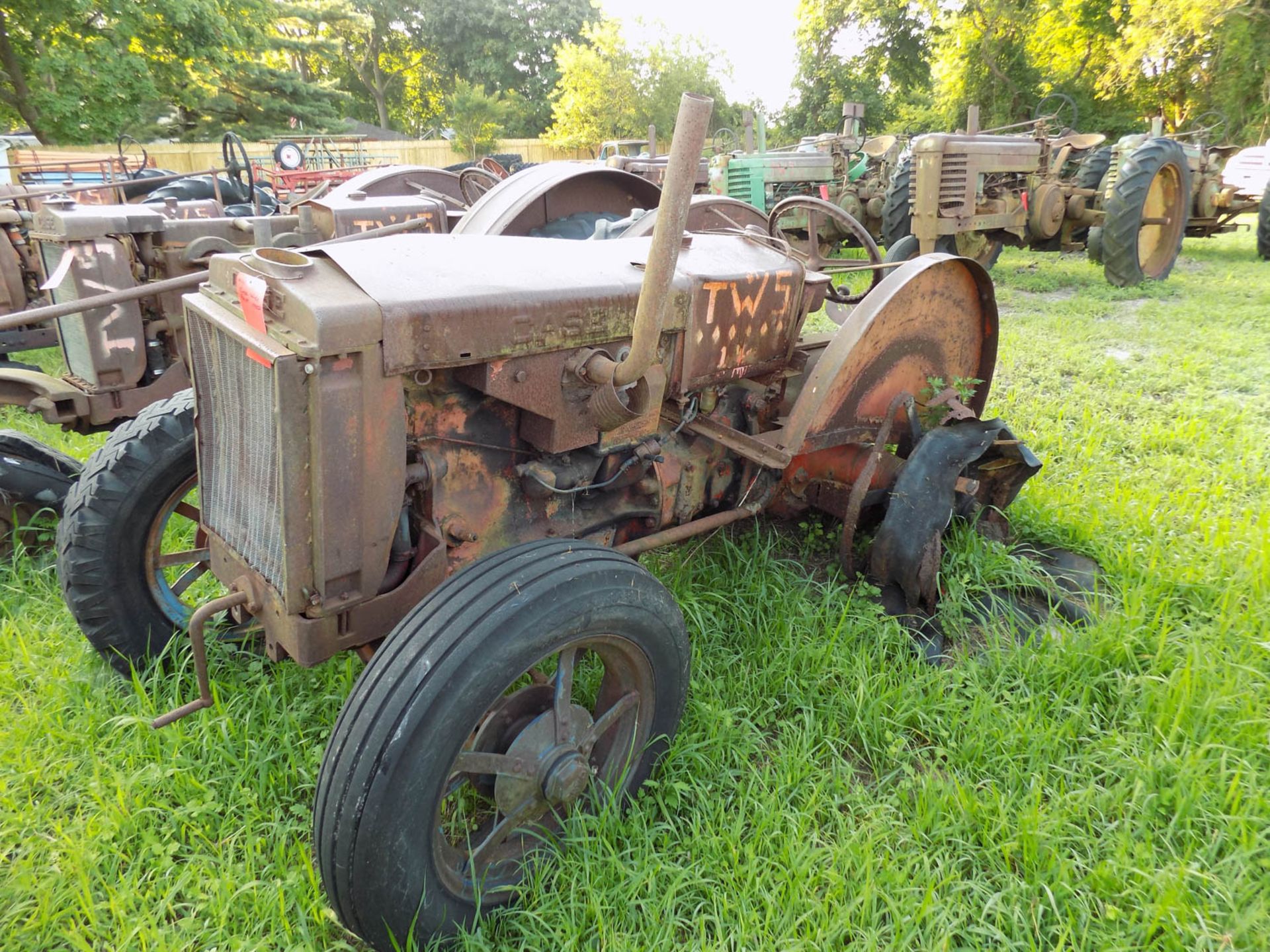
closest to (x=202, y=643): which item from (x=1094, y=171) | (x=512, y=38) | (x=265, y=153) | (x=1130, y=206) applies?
(x=1130, y=206)

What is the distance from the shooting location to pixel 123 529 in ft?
7.97

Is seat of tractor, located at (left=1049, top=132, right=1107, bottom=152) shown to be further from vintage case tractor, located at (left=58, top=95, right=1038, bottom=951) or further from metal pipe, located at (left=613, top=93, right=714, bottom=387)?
metal pipe, located at (left=613, top=93, right=714, bottom=387)

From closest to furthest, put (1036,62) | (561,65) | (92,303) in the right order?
(92,303) → (1036,62) → (561,65)

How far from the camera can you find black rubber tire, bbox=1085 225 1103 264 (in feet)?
26.3

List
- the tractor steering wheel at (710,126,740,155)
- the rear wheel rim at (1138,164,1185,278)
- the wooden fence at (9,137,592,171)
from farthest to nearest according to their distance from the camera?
the wooden fence at (9,137,592,171) < the tractor steering wheel at (710,126,740,155) < the rear wheel rim at (1138,164,1185,278)

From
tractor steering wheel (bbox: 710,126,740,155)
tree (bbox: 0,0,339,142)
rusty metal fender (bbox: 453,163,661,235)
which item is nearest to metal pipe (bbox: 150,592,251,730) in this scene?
rusty metal fender (bbox: 453,163,661,235)

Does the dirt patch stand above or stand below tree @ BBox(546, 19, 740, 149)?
below

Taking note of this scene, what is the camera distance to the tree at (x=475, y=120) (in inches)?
1160

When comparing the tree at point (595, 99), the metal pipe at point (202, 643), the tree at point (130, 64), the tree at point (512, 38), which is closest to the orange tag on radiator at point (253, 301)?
the metal pipe at point (202, 643)

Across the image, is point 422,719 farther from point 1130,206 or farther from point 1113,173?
point 1113,173

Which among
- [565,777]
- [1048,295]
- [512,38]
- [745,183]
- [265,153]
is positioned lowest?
[565,777]

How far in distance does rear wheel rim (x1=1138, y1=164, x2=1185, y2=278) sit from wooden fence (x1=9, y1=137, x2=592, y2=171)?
12282 mm

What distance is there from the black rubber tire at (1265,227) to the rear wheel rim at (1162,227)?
165cm

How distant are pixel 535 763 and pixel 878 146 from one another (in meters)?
10.1
